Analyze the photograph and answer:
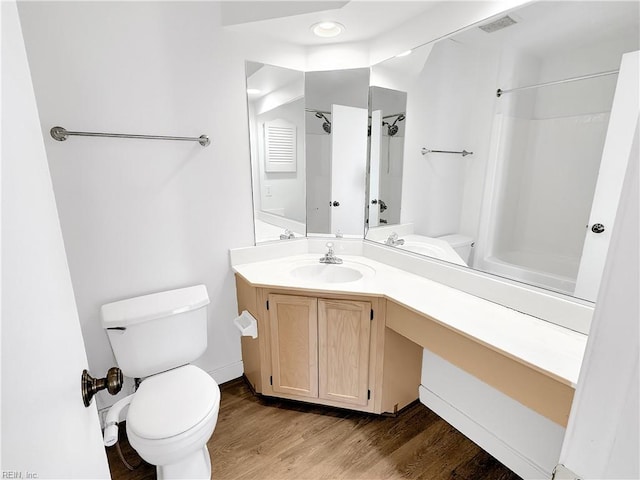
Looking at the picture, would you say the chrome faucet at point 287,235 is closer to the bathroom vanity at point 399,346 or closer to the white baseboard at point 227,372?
the bathroom vanity at point 399,346

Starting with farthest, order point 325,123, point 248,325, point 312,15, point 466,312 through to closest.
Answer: point 325,123 → point 248,325 → point 312,15 → point 466,312

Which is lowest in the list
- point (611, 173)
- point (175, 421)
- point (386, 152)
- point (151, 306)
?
point (175, 421)

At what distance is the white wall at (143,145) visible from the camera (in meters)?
1.34

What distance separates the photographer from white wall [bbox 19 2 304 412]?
52.9 inches

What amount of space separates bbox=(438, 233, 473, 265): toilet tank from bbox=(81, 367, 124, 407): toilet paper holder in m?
1.52

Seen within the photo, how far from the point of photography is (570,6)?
1.15m

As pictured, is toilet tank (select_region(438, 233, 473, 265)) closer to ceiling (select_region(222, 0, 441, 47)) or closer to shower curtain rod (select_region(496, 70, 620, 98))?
shower curtain rod (select_region(496, 70, 620, 98))

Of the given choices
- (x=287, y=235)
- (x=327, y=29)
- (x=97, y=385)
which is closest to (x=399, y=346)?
(x=287, y=235)

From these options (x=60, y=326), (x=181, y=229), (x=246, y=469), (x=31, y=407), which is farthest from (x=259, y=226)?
(x=31, y=407)

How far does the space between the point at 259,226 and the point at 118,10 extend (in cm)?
126

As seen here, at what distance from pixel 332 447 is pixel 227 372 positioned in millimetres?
860

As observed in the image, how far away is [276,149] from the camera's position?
→ 1991 millimetres

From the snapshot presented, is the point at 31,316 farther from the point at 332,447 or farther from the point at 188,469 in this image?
the point at 332,447

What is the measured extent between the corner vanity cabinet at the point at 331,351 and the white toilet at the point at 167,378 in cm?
37
